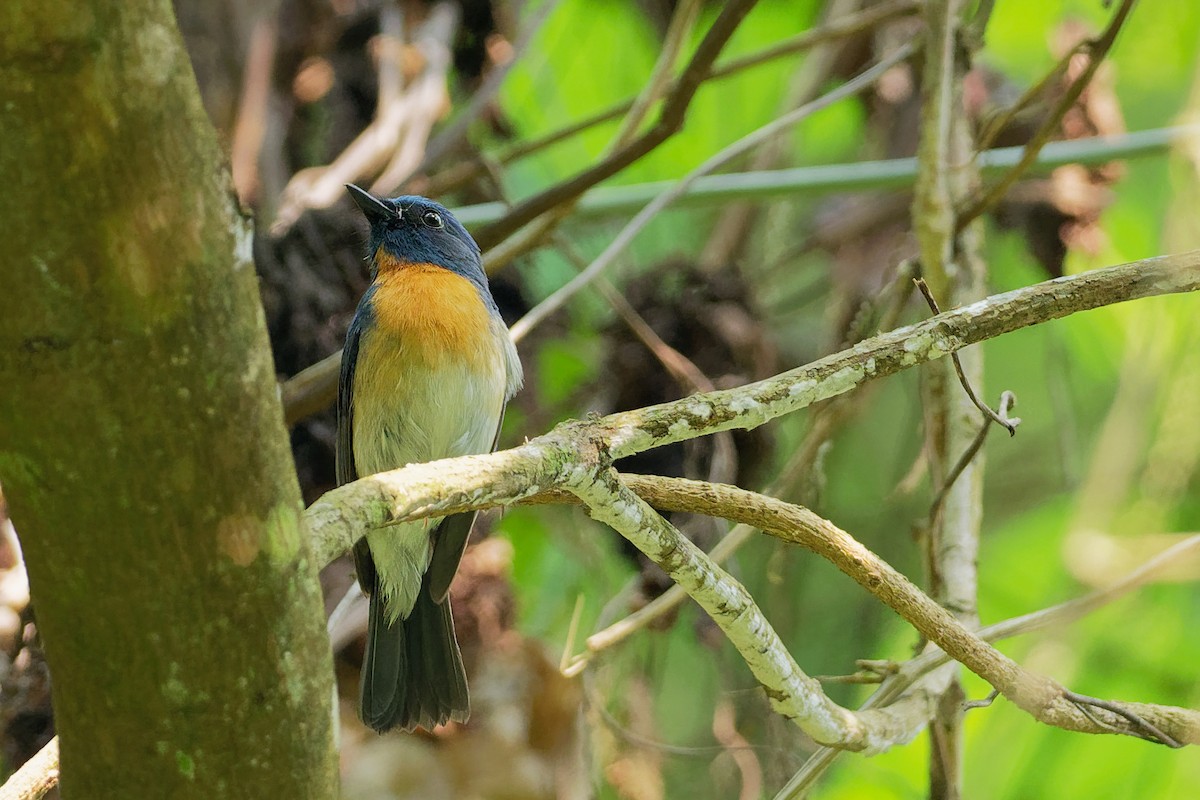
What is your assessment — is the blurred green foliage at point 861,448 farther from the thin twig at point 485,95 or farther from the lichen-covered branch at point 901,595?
the lichen-covered branch at point 901,595

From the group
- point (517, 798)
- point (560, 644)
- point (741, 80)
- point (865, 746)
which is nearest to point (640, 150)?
point (865, 746)

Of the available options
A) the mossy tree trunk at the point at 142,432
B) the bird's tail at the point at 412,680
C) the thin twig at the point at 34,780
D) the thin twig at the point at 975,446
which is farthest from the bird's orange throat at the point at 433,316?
the mossy tree trunk at the point at 142,432

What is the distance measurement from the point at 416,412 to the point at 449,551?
46cm

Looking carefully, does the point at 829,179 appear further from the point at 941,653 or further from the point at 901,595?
the point at 901,595

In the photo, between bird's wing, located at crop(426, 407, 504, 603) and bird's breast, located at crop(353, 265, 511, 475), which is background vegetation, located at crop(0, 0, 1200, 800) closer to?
bird's breast, located at crop(353, 265, 511, 475)

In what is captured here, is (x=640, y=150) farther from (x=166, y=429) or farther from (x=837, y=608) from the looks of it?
(x=837, y=608)

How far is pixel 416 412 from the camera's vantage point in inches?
144

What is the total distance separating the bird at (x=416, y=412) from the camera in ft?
11.4

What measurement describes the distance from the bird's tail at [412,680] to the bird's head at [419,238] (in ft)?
4.21

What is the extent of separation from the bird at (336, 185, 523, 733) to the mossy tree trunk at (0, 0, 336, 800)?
81.9 inches

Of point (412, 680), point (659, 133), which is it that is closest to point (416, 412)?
point (412, 680)

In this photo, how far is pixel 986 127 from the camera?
374cm

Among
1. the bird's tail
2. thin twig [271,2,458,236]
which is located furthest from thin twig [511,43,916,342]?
thin twig [271,2,458,236]

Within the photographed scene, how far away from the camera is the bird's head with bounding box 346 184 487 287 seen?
4.03m
